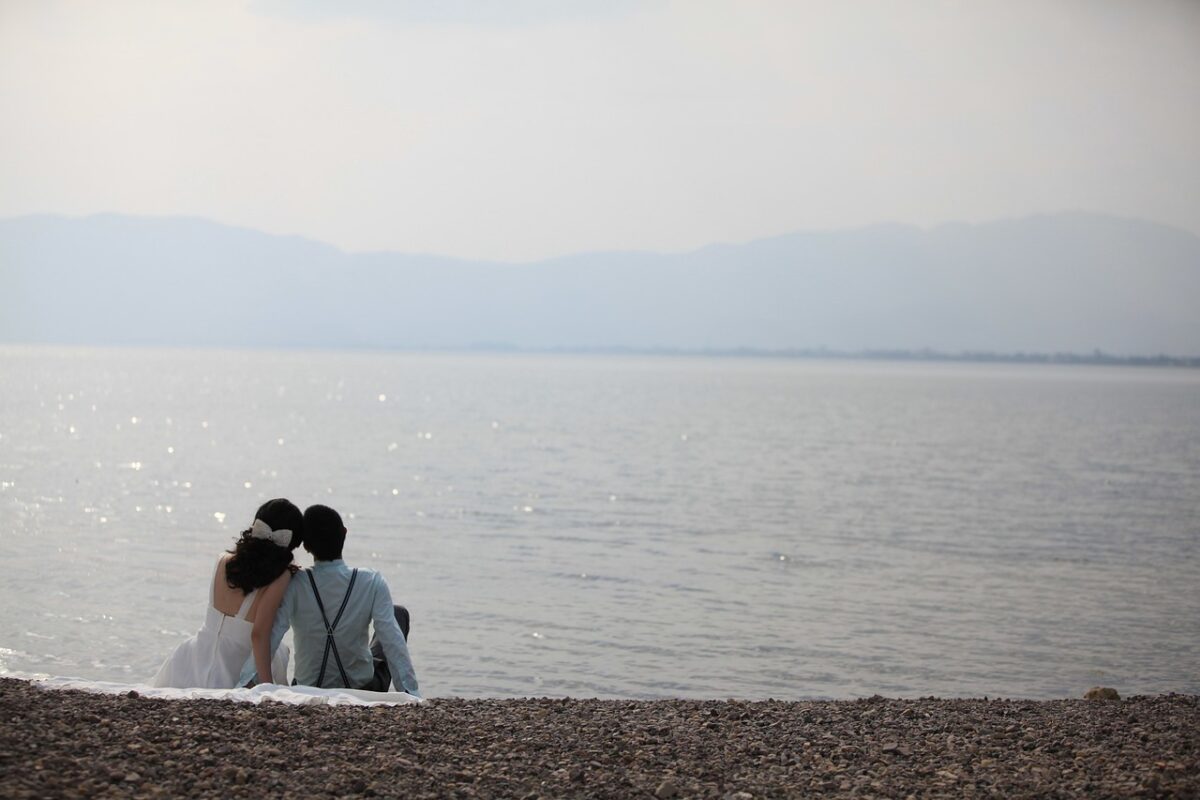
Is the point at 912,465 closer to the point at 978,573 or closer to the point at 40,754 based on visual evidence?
the point at 978,573

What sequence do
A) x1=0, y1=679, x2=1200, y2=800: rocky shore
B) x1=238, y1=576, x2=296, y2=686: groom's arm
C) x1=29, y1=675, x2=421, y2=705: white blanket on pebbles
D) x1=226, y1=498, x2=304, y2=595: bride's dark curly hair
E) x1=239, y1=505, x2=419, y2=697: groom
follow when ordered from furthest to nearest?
x1=238, y1=576, x2=296, y2=686: groom's arm < x1=239, y1=505, x2=419, y2=697: groom < x1=226, y1=498, x2=304, y2=595: bride's dark curly hair < x1=29, y1=675, x2=421, y2=705: white blanket on pebbles < x1=0, y1=679, x2=1200, y2=800: rocky shore

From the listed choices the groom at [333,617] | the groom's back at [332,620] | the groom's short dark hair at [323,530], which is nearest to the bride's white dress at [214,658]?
the groom at [333,617]

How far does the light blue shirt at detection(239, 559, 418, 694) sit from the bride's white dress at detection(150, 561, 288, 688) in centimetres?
9

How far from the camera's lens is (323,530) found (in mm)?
8062

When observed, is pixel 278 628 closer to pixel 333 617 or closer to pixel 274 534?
pixel 333 617

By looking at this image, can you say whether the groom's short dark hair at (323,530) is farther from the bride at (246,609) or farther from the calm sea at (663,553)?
the calm sea at (663,553)

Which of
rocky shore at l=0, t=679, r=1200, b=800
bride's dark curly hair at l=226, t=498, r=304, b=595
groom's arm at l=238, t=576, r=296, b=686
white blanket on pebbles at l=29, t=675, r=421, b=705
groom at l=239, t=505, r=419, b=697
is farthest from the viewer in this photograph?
groom's arm at l=238, t=576, r=296, b=686

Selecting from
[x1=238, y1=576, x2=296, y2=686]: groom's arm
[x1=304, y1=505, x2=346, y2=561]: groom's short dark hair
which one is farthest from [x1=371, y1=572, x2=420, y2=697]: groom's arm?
[x1=238, y1=576, x2=296, y2=686]: groom's arm

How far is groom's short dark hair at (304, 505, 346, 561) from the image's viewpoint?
805 centimetres

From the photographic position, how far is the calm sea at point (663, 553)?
14.4 metres

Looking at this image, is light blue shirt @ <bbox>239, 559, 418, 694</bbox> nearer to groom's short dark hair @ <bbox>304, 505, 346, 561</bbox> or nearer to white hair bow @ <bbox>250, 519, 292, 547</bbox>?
groom's short dark hair @ <bbox>304, 505, 346, 561</bbox>

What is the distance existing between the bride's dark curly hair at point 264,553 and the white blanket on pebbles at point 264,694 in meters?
0.68

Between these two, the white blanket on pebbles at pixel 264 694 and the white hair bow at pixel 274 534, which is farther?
the white hair bow at pixel 274 534

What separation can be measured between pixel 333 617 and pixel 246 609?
1.83 ft
